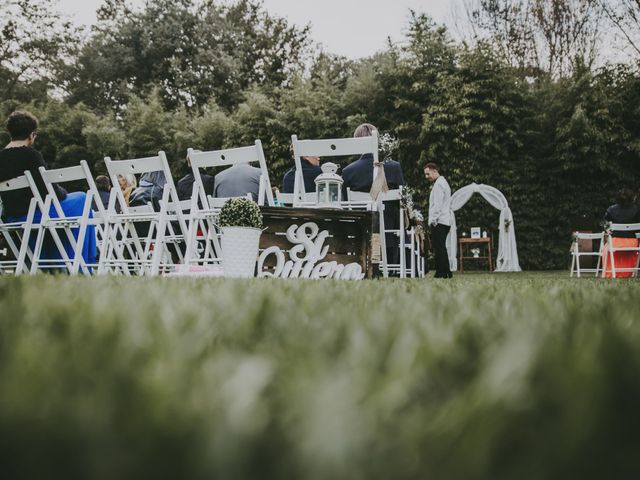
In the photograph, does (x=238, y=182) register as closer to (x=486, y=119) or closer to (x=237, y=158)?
(x=237, y=158)

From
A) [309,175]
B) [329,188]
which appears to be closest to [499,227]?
[309,175]

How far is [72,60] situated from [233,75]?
695 centimetres

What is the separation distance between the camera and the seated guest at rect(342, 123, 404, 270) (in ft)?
18.5

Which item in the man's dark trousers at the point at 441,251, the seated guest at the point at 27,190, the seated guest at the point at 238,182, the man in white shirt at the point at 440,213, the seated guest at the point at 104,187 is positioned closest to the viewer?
the seated guest at the point at 27,190

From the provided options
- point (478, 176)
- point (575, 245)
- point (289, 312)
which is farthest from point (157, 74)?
point (289, 312)

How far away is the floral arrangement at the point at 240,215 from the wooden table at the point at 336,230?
1.24 feet

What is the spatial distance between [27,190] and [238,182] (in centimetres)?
200

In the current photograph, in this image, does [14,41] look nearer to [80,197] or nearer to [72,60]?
[72,60]

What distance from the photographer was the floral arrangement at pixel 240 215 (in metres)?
3.58

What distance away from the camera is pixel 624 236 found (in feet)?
27.7

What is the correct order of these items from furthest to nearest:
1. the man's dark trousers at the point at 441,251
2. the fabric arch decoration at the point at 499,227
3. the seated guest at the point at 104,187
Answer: the fabric arch decoration at the point at 499,227
the seated guest at the point at 104,187
the man's dark trousers at the point at 441,251

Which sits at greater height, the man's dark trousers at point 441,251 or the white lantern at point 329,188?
the white lantern at point 329,188

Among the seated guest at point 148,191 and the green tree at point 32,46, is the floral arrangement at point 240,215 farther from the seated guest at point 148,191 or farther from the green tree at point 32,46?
the green tree at point 32,46

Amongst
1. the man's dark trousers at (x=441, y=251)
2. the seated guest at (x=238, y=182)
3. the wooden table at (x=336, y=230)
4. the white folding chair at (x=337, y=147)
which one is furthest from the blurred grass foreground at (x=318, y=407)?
the man's dark trousers at (x=441, y=251)
